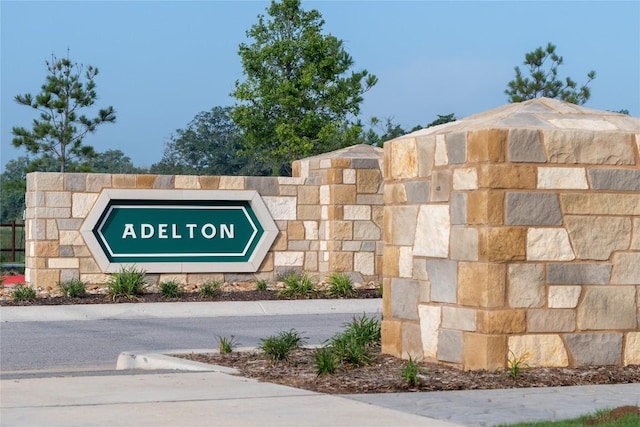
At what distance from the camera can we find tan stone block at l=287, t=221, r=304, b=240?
21.9 meters

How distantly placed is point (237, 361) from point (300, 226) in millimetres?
11177

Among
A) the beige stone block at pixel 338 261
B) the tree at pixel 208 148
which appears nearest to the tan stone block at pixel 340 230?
the beige stone block at pixel 338 261

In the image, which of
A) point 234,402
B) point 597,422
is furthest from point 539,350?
point 234,402

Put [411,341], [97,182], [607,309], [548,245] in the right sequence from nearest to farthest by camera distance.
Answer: [548,245] < [607,309] < [411,341] < [97,182]

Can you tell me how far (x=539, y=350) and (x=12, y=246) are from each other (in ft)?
84.0

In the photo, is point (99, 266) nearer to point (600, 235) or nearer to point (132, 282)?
point (132, 282)

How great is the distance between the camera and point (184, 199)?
20891 mm

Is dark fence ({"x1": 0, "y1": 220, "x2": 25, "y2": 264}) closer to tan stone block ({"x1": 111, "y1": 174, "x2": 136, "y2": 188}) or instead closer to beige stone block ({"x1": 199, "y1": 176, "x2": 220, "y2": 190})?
tan stone block ({"x1": 111, "y1": 174, "x2": 136, "y2": 188})

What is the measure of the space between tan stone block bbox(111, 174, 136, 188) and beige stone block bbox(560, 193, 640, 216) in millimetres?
11853

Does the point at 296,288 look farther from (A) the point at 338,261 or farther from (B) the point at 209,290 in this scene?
(A) the point at 338,261

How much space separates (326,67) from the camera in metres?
38.8

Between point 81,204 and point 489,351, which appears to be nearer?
point 489,351

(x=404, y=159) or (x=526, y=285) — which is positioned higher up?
(x=404, y=159)

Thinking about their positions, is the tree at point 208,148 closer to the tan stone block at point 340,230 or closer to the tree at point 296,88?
the tree at point 296,88
